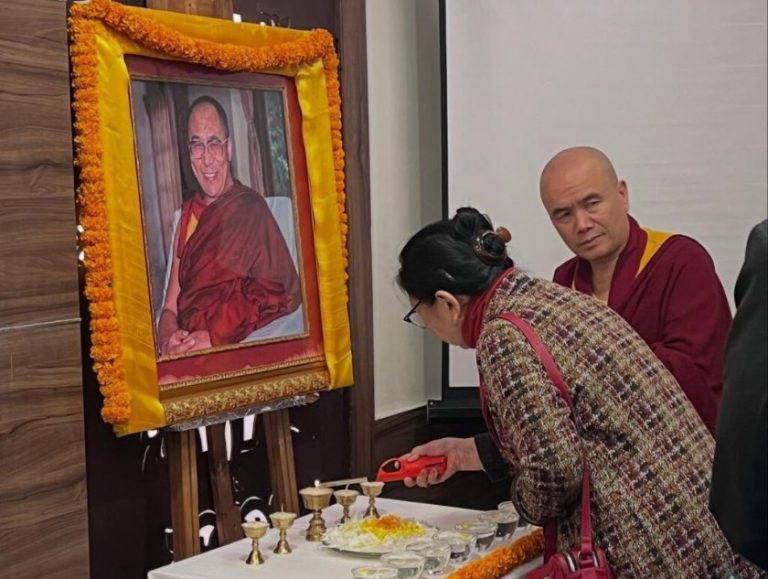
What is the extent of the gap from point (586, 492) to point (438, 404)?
4.39 feet

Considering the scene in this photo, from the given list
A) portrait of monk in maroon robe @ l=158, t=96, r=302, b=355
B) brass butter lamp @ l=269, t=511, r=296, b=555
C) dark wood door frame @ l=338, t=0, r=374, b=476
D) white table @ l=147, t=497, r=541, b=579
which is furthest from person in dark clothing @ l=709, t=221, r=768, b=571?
dark wood door frame @ l=338, t=0, r=374, b=476

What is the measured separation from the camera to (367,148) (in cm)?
325

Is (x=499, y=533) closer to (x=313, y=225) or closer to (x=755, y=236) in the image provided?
(x=313, y=225)

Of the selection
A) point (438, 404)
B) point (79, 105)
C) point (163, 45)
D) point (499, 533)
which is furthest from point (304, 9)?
point (499, 533)

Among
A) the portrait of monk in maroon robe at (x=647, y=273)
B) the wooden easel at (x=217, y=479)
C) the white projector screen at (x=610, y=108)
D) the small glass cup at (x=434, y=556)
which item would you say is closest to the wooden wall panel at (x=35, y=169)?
the wooden easel at (x=217, y=479)

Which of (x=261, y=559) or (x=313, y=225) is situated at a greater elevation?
(x=313, y=225)

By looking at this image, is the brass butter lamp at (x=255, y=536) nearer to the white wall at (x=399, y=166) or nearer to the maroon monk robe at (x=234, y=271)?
the maroon monk robe at (x=234, y=271)

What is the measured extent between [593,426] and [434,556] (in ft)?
1.49

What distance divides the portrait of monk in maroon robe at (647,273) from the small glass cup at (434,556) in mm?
636

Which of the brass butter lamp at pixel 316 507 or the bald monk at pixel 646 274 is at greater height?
the bald monk at pixel 646 274

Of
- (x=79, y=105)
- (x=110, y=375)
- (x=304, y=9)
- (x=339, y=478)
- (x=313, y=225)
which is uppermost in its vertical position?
(x=304, y=9)

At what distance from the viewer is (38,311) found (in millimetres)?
2240

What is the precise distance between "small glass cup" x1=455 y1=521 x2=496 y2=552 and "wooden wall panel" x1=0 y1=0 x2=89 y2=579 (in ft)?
2.54

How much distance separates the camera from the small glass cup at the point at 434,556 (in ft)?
7.84
